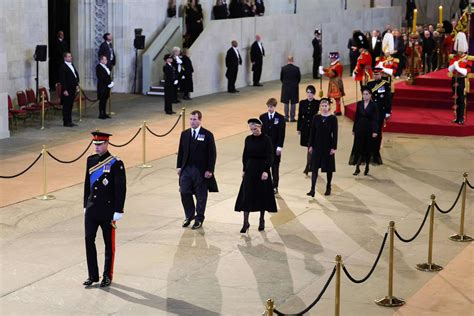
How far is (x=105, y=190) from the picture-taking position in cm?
1232

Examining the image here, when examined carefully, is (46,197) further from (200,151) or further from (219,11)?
(219,11)

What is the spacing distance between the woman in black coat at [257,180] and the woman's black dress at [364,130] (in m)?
4.97

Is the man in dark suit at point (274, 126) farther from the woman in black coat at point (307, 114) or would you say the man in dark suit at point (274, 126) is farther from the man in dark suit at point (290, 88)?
the man in dark suit at point (290, 88)

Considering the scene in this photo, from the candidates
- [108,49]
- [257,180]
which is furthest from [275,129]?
[108,49]

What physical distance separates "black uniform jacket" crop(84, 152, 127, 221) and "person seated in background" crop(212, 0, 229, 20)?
870 inches

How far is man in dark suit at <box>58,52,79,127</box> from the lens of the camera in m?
24.5

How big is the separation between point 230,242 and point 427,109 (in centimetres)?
1377

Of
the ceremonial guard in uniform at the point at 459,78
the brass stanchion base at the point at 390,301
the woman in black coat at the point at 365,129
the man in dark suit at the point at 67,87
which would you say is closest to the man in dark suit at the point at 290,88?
the ceremonial guard in uniform at the point at 459,78

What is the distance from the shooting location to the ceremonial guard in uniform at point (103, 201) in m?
12.3

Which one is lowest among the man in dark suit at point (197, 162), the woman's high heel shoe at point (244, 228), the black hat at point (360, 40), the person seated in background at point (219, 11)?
the woman's high heel shoe at point (244, 228)

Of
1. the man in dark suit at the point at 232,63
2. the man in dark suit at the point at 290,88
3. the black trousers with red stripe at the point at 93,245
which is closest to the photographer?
the black trousers with red stripe at the point at 93,245

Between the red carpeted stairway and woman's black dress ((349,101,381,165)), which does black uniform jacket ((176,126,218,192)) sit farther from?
the red carpeted stairway

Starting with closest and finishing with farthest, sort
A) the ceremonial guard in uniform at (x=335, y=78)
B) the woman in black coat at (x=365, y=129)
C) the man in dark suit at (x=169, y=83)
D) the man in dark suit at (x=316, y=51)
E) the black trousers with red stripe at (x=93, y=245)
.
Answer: the black trousers with red stripe at (x=93, y=245) < the woman in black coat at (x=365, y=129) < the ceremonial guard in uniform at (x=335, y=78) < the man in dark suit at (x=169, y=83) < the man in dark suit at (x=316, y=51)

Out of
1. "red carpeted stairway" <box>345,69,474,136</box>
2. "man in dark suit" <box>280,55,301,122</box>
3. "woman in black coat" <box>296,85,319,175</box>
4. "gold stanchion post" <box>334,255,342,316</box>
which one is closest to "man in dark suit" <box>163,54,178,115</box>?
"man in dark suit" <box>280,55,301,122</box>
